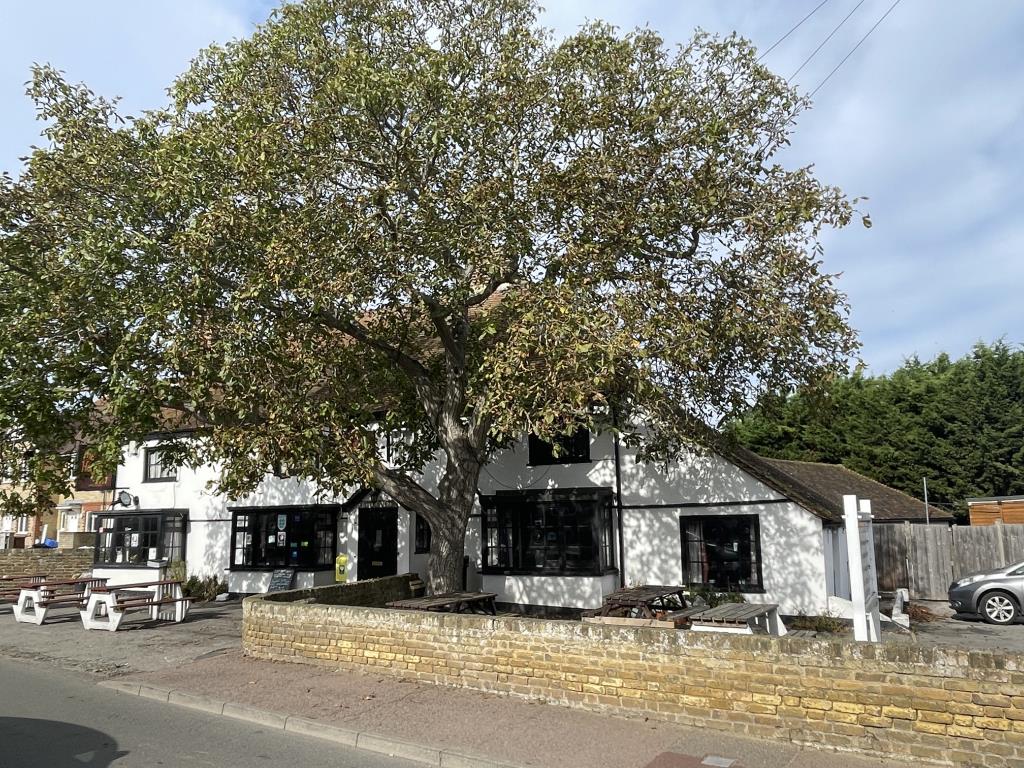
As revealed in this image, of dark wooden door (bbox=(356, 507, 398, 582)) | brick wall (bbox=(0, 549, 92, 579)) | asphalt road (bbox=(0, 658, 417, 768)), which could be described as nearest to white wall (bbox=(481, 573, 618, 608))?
dark wooden door (bbox=(356, 507, 398, 582))

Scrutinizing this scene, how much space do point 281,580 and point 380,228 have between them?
12176 millimetres

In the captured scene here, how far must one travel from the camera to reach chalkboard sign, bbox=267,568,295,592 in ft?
64.4

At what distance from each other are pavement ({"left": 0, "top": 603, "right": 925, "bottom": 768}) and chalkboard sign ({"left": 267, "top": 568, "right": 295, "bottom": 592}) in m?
6.99

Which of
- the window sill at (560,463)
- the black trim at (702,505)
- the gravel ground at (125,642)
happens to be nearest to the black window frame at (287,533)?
the gravel ground at (125,642)

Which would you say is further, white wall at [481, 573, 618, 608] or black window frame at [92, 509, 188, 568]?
black window frame at [92, 509, 188, 568]

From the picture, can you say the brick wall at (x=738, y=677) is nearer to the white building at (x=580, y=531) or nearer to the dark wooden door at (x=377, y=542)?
the white building at (x=580, y=531)

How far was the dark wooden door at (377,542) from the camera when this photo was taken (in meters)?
19.4

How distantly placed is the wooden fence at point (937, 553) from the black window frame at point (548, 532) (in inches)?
304

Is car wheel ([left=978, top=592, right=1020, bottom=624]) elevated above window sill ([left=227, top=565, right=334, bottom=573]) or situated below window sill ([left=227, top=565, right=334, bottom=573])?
below

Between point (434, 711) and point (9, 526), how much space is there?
46986 mm

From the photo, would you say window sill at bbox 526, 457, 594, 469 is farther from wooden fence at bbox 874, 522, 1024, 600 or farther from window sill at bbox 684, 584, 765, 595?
wooden fence at bbox 874, 522, 1024, 600

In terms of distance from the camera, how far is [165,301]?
35.7 feet

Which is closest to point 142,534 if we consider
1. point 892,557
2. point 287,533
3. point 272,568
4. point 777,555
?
point 272,568

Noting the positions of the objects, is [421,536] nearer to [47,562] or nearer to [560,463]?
[560,463]
